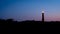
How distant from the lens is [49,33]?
1557 centimetres

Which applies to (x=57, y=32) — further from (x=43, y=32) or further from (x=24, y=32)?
(x=24, y=32)

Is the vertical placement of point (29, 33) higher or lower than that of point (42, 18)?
lower

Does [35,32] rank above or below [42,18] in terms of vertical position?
below

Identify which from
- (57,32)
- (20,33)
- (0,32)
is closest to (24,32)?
(20,33)

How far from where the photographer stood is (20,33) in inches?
617

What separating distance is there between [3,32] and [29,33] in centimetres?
331

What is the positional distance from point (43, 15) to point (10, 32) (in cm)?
1370

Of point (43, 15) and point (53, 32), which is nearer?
point (53, 32)

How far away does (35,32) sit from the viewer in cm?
1591

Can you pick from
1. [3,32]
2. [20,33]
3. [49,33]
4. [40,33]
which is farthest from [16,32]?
[49,33]

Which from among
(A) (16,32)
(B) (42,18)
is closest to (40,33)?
(A) (16,32)

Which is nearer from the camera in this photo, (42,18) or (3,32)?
(3,32)

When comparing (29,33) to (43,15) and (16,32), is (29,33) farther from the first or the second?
(43,15)

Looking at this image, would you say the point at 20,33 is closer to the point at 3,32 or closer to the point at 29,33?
the point at 29,33
